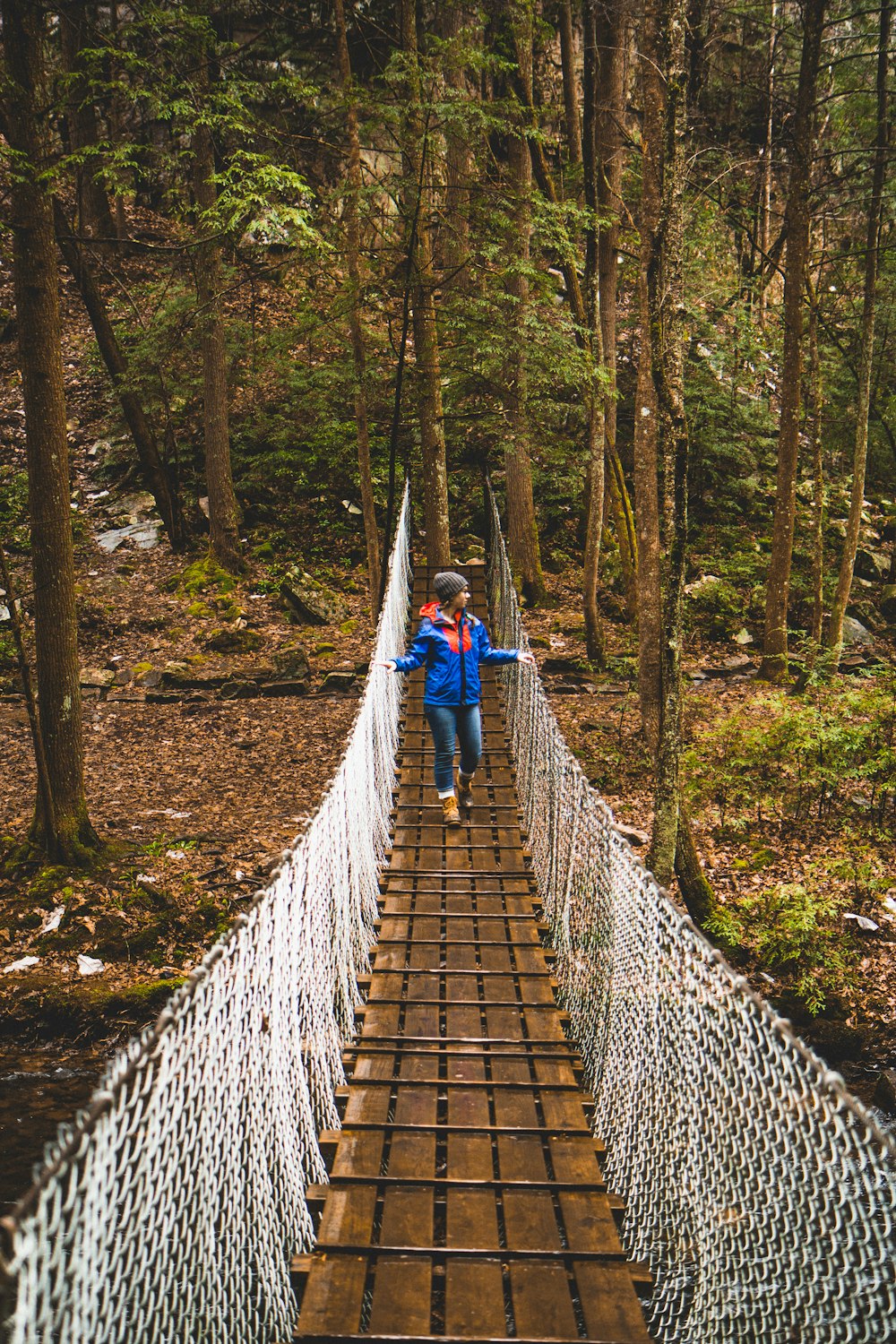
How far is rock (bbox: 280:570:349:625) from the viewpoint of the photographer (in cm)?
897

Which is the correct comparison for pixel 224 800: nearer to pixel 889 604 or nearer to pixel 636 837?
pixel 636 837

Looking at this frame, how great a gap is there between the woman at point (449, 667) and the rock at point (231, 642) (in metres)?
4.47

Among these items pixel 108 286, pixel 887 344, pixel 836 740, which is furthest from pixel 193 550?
pixel 887 344

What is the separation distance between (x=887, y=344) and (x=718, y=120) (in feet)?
22.5

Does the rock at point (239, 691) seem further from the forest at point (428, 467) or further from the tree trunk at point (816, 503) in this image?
the tree trunk at point (816, 503)

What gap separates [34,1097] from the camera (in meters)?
3.94

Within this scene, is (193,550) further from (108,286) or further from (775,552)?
(775,552)

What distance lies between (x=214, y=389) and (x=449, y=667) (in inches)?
259

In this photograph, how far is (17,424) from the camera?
11250 mm

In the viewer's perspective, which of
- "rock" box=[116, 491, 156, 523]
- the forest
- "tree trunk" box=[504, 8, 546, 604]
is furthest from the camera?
"rock" box=[116, 491, 156, 523]

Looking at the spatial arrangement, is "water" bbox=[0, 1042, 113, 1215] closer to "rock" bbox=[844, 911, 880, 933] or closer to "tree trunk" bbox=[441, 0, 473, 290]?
"rock" bbox=[844, 911, 880, 933]

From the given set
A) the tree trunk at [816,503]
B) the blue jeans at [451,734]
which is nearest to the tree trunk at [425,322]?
the blue jeans at [451,734]

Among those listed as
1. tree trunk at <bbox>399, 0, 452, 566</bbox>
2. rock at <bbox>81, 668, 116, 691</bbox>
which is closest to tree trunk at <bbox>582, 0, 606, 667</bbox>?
tree trunk at <bbox>399, 0, 452, 566</bbox>

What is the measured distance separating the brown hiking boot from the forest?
1084 mm
